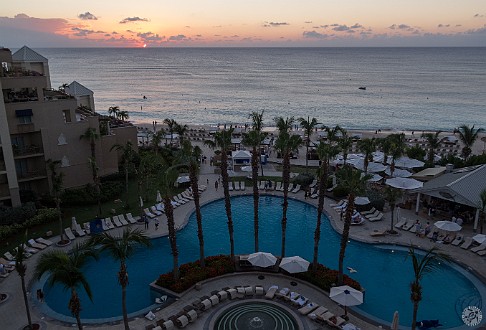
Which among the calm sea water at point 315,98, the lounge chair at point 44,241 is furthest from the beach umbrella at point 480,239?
the calm sea water at point 315,98

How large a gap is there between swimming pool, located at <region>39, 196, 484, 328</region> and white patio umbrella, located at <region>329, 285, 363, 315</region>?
155 cm

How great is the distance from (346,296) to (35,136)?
29.2 m

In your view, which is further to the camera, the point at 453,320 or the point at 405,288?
the point at 405,288

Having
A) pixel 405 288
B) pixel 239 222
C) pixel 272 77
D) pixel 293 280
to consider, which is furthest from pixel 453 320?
pixel 272 77

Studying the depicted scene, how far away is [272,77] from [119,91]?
230 ft

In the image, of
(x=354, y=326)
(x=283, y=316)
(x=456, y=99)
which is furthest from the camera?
(x=456, y=99)

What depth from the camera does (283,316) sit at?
19297 millimetres

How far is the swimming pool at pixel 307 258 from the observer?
20.7 meters

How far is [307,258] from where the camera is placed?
2606 cm

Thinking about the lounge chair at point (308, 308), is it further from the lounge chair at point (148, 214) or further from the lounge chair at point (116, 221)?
the lounge chair at point (116, 221)

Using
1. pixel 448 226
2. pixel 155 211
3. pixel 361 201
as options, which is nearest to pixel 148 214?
pixel 155 211

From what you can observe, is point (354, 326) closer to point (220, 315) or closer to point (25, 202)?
point (220, 315)

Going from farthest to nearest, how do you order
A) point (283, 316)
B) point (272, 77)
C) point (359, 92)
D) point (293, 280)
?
1. point (272, 77)
2. point (359, 92)
3. point (293, 280)
4. point (283, 316)

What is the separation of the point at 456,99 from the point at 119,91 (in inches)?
4339
